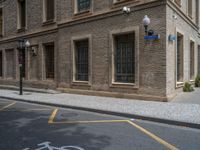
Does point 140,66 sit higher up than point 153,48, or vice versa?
point 153,48

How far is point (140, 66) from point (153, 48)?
1.12 m

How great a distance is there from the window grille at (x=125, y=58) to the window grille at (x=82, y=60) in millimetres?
2490

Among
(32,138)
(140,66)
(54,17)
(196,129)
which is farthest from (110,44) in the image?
(32,138)

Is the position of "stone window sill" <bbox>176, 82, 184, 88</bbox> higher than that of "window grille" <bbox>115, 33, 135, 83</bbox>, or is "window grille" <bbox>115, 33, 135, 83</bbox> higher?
"window grille" <bbox>115, 33, 135, 83</bbox>

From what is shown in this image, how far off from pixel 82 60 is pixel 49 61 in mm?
3938

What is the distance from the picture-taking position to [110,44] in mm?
13914

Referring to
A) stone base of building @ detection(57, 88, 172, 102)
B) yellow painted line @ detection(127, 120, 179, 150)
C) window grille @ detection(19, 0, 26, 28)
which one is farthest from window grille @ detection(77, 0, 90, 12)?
yellow painted line @ detection(127, 120, 179, 150)

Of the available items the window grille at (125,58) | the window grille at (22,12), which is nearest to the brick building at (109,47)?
the window grille at (125,58)

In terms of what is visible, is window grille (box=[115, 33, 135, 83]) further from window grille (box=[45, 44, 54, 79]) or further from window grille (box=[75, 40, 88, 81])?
window grille (box=[45, 44, 54, 79])

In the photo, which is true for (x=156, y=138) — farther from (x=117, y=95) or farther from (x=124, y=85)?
(x=117, y=95)

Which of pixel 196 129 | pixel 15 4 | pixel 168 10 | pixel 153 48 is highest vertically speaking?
pixel 15 4

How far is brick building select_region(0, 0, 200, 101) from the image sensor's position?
12.1 meters

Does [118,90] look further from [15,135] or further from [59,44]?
[15,135]

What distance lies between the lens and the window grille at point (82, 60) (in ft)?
51.8
